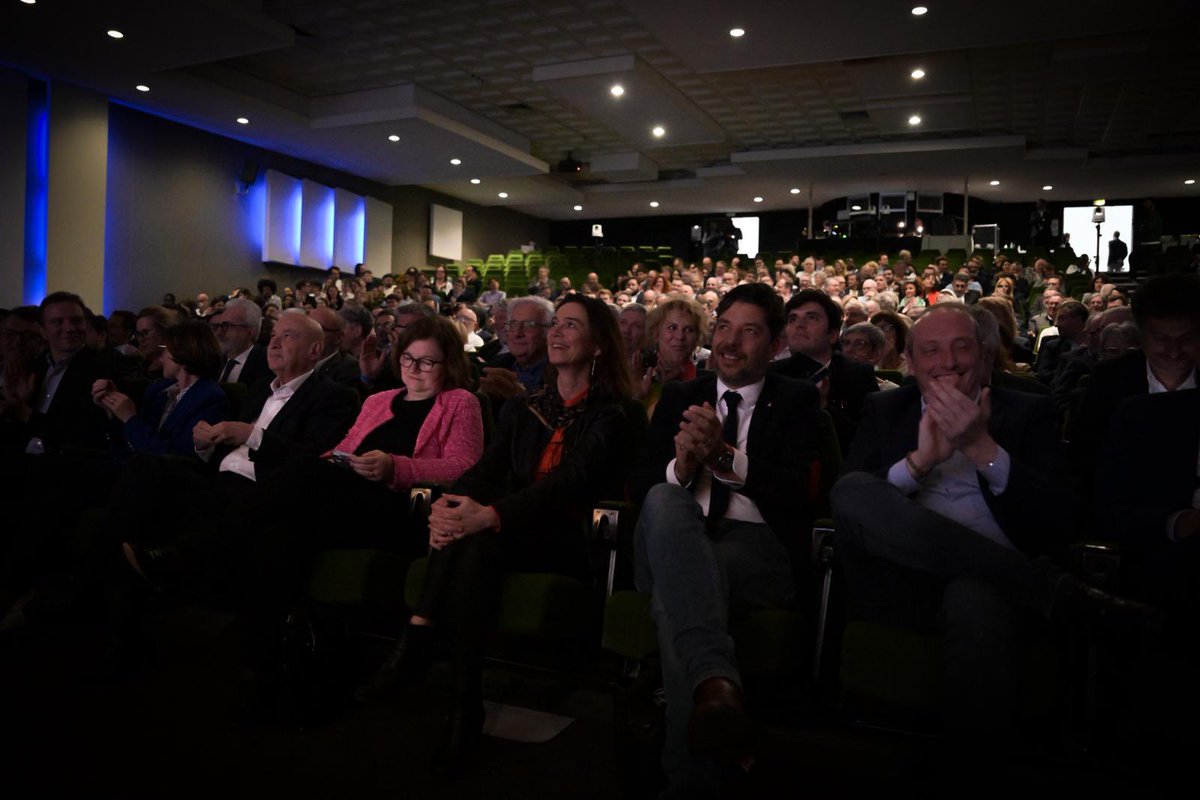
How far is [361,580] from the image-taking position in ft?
7.20

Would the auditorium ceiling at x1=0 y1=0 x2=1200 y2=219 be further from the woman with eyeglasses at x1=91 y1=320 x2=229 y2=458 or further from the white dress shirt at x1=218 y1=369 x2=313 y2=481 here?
the white dress shirt at x1=218 y1=369 x2=313 y2=481

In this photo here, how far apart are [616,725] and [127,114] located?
12.2 metres

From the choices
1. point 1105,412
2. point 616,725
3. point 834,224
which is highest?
point 834,224

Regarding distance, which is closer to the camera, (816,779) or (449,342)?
(816,779)

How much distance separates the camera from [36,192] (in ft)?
32.7

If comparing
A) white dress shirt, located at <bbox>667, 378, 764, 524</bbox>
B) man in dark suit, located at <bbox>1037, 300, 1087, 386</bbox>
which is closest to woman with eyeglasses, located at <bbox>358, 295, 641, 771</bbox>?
white dress shirt, located at <bbox>667, 378, 764, 524</bbox>

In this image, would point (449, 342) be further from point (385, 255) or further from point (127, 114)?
point (385, 255)

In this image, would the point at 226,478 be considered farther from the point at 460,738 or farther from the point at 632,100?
the point at 632,100

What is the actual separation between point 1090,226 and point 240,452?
59.6 feet

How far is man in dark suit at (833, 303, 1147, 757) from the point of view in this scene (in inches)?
57.8

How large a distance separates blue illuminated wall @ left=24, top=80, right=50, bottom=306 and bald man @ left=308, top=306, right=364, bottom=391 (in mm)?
7910

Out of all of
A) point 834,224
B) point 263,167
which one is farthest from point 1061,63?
point 263,167

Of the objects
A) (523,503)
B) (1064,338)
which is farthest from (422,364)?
(1064,338)

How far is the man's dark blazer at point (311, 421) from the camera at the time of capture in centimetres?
254
